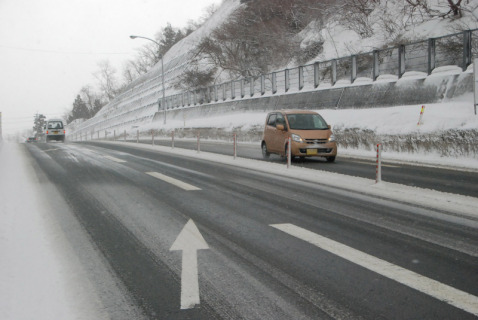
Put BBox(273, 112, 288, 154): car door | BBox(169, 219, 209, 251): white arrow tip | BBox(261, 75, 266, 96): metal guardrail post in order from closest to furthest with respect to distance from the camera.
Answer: BBox(169, 219, 209, 251): white arrow tip, BBox(273, 112, 288, 154): car door, BBox(261, 75, 266, 96): metal guardrail post

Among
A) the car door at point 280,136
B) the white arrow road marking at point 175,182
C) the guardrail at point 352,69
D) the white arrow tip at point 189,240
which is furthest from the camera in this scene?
the guardrail at point 352,69

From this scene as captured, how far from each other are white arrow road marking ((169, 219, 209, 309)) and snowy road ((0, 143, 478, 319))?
2cm

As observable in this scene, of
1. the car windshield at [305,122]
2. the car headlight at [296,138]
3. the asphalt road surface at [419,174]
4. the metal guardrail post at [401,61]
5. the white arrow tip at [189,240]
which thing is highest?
the metal guardrail post at [401,61]

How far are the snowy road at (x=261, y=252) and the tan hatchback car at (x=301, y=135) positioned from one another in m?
5.41

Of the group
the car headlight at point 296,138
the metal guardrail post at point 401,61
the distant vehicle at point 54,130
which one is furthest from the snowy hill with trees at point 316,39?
the distant vehicle at point 54,130

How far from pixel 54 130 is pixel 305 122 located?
45.6 metres

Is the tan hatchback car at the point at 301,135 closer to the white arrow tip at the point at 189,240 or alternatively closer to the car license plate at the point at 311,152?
the car license plate at the point at 311,152

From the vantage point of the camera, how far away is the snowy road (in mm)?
3529

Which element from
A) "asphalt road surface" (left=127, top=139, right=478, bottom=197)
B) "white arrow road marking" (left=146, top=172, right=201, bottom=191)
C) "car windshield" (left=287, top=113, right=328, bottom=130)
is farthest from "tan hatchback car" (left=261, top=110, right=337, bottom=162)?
"white arrow road marking" (left=146, top=172, right=201, bottom=191)

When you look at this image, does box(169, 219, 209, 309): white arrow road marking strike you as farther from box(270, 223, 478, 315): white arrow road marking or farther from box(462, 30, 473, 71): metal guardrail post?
box(462, 30, 473, 71): metal guardrail post

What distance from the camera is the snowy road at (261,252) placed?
11.6ft

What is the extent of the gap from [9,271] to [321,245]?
335 cm

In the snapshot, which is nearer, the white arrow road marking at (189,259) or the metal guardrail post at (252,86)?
the white arrow road marking at (189,259)

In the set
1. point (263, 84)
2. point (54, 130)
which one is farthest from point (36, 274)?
point (54, 130)
